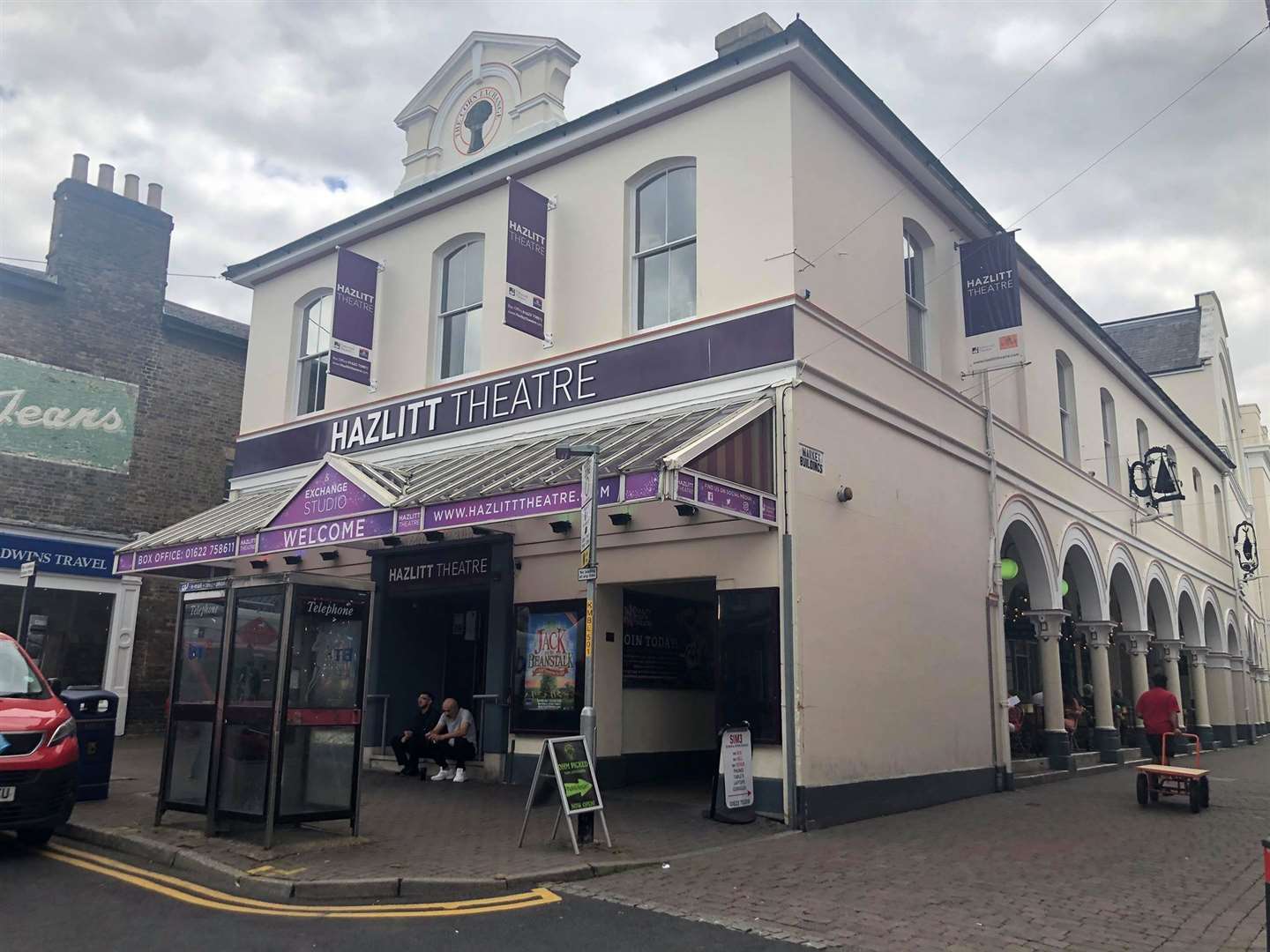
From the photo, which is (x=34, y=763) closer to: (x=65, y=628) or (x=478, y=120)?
(x=478, y=120)

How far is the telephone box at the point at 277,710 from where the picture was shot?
28.7ft

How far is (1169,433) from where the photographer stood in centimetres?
2727

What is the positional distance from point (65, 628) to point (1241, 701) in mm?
32156

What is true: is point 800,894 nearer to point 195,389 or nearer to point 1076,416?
point 1076,416

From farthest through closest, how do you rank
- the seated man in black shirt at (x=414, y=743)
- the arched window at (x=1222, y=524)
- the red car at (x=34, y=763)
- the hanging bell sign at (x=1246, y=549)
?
the hanging bell sign at (x=1246, y=549)
the arched window at (x=1222, y=524)
the seated man in black shirt at (x=414, y=743)
the red car at (x=34, y=763)

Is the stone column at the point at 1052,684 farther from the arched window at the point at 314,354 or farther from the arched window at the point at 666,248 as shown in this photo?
the arched window at the point at 314,354

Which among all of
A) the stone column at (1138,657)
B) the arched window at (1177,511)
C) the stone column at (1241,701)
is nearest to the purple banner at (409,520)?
the stone column at (1138,657)

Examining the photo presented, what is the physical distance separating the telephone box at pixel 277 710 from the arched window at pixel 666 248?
5.44m

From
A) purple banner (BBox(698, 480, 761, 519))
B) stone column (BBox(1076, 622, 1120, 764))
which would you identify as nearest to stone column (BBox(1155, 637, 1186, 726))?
stone column (BBox(1076, 622, 1120, 764))

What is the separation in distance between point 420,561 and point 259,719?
580 centimetres

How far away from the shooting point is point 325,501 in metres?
12.5

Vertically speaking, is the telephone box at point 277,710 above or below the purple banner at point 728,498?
below

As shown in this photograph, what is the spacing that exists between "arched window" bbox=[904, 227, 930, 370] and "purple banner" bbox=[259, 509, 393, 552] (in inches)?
299

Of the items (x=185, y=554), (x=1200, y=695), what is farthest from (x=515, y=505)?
(x=1200, y=695)
